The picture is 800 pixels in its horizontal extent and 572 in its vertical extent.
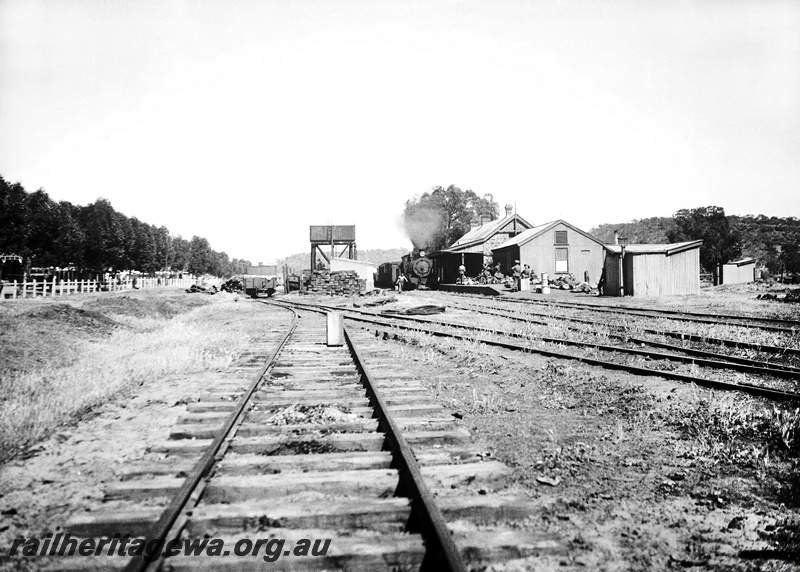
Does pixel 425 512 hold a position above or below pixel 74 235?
below

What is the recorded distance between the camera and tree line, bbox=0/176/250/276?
3775 cm

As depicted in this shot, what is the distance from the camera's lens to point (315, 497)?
312cm

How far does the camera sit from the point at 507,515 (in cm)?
293

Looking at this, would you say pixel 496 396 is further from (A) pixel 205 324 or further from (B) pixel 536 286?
(B) pixel 536 286

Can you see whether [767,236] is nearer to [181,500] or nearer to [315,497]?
[315,497]

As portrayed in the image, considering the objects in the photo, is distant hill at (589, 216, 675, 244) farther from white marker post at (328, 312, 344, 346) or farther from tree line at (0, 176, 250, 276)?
white marker post at (328, 312, 344, 346)

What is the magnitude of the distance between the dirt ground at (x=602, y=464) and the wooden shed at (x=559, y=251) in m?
31.8

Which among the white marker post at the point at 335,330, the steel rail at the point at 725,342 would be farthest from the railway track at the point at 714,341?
the white marker post at the point at 335,330

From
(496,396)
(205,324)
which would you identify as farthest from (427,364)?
(205,324)

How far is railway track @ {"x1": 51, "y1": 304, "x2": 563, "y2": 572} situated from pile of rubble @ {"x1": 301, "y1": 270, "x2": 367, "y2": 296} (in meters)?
28.9

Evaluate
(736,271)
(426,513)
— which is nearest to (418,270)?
(736,271)

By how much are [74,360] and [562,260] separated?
3488 centimetres

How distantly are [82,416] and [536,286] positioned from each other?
97.2 feet

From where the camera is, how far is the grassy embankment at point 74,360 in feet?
17.5
